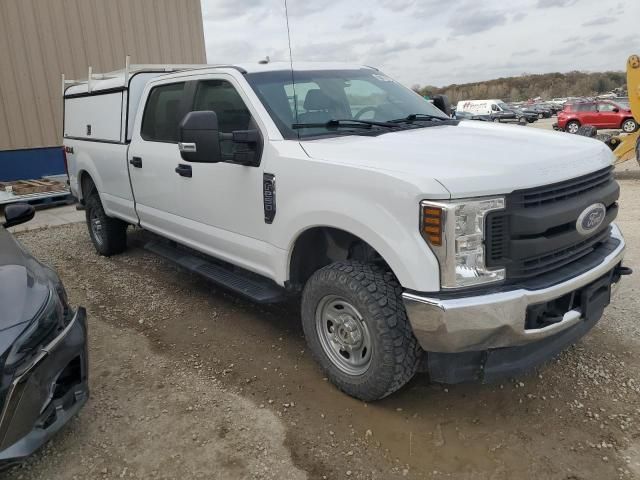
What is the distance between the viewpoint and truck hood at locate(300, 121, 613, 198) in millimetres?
2543

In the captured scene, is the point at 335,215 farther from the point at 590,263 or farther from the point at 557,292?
the point at 590,263

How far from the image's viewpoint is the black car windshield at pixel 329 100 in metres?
3.57

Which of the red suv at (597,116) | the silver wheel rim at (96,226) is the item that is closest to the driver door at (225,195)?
the silver wheel rim at (96,226)

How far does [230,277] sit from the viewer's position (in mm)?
4105

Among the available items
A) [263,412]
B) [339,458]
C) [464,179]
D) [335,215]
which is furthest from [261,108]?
[339,458]

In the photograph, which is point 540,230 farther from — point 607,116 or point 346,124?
point 607,116

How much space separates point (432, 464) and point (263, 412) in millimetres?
1009

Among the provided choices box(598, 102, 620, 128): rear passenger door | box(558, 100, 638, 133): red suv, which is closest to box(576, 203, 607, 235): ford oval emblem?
box(558, 100, 638, 133): red suv

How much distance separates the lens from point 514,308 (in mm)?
2551

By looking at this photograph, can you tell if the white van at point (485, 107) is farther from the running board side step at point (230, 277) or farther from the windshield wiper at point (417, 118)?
the running board side step at point (230, 277)

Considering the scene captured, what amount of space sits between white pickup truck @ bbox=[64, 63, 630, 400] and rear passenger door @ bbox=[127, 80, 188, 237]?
3 centimetres

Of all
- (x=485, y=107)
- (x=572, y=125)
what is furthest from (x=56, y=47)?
(x=485, y=107)

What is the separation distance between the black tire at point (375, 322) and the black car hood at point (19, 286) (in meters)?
1.46

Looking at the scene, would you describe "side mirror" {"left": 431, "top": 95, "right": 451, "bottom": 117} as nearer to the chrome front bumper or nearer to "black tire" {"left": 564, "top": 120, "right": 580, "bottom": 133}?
the chrome front bumper
